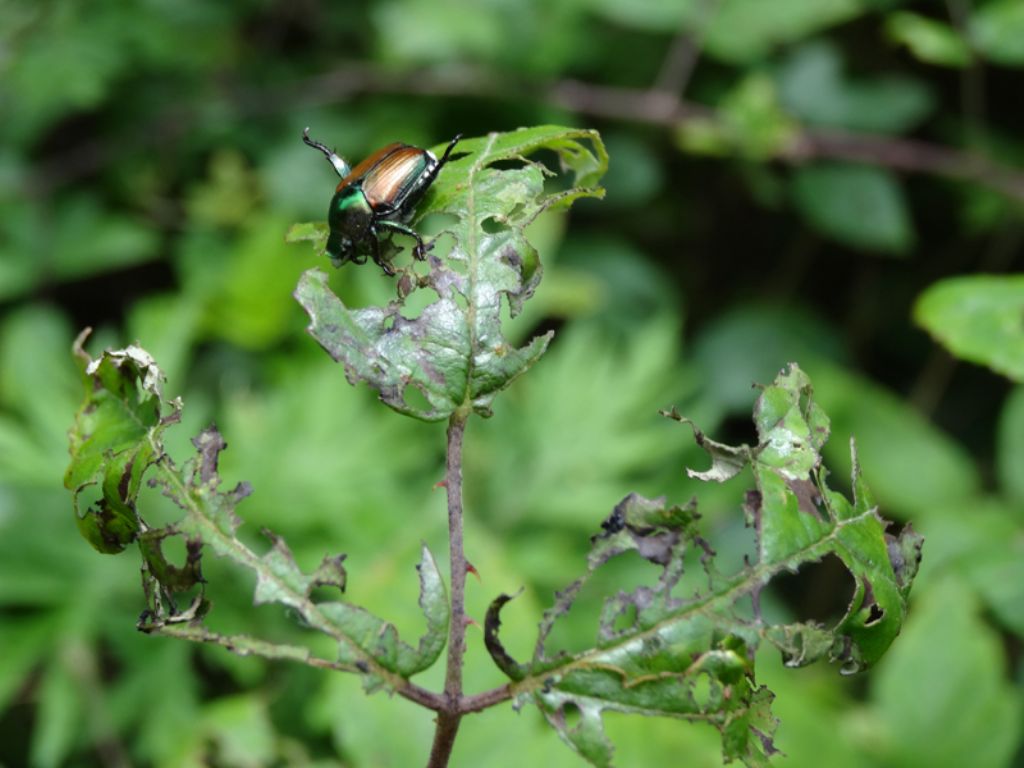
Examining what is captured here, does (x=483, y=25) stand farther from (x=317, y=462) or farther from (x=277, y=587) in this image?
(x=277, y=587)

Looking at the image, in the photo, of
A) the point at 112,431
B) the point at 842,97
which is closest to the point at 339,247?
the point at 112,431

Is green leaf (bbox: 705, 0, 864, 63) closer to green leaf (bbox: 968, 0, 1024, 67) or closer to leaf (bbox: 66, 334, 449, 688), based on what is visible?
green leaf (bbox: 968, 0, 1024, 67)

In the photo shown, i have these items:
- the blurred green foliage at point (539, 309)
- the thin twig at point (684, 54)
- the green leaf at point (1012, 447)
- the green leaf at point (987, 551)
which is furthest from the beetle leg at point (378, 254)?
the thin twig at point (684, 54)

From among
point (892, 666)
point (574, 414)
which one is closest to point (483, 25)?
point (574, 414)

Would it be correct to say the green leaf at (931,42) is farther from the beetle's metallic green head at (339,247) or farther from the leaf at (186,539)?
the leaf at (186,539)

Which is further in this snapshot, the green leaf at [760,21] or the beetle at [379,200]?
the green leaf at [760,21]
